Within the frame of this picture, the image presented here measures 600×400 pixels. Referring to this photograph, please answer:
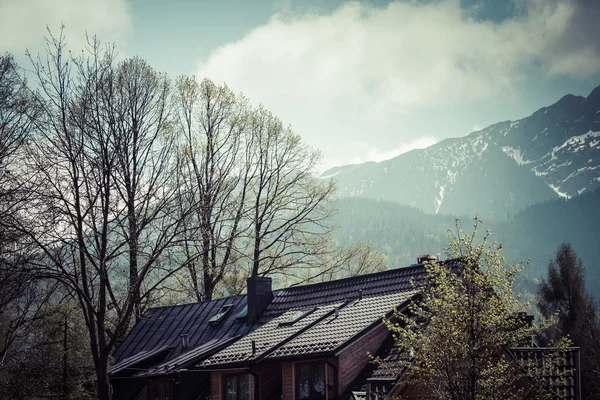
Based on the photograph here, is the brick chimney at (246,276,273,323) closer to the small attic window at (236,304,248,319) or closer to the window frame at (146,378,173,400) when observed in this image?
the small attic window at (236,304,248,319)

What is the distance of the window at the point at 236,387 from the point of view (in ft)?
79.6

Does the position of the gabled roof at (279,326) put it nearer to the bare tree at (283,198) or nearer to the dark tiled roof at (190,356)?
the dark tiled roof at (190,356)

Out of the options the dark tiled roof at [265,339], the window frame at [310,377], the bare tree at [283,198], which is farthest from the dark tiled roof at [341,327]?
the bare tree at [283,198]

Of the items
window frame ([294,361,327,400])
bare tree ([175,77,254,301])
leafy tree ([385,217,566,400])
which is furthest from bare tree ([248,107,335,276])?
leafy tree ([385,217,566,400])

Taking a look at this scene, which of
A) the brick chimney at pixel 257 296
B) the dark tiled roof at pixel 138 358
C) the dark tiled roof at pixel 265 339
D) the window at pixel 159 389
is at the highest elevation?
the brick chimney at pixel 257 296

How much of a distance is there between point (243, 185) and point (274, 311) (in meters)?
12.7

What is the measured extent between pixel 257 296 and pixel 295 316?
3111 millimetres

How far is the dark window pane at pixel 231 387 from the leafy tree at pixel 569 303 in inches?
869

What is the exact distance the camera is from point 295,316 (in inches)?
1028

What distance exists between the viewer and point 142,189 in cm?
2550

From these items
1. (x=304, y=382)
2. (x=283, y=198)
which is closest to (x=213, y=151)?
(x=283, y=198)

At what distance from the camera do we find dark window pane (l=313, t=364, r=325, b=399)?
21.9m

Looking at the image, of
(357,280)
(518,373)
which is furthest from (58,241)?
A: (518,373)

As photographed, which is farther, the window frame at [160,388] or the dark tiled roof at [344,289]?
the window frame at [160,388]
